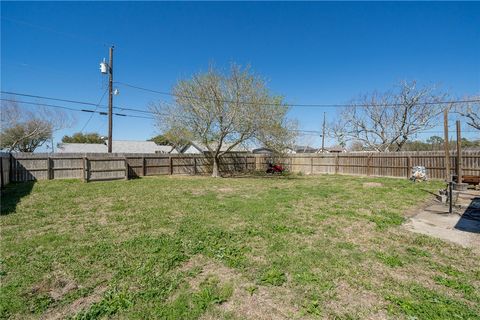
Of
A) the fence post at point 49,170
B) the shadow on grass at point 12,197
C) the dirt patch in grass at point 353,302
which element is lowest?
the dirt patch in grass at point 353,302

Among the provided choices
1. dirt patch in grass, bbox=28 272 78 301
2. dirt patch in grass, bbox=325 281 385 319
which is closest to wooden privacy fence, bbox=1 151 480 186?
dirt patch in grass, bbox=28 272 78 301

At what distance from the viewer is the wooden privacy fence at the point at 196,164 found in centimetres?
1153

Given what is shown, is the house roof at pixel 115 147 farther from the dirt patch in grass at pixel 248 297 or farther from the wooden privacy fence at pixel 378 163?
the dirt patch in grass at pixel 248 297

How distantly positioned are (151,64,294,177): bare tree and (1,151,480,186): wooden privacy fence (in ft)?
8.23

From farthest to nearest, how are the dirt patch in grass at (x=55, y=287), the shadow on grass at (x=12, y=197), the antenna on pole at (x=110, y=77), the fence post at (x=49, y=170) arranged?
the antenna on pole at (x=110, y=77) → the fence post at (x=49, y=170) → the shadow on grass at (x=12, y=197) → the dirt patch in grass at (x=55, y=287)

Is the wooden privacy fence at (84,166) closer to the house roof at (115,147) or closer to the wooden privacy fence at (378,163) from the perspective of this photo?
the wooden privacy fence at (378,163)

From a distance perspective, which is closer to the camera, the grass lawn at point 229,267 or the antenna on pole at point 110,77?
the grass lawn at point 229,267

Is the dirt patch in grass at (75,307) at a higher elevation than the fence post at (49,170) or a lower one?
lower

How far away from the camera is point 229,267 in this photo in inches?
127

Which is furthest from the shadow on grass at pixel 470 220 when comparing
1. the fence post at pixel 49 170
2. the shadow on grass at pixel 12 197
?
the fence post at pixel 49 170

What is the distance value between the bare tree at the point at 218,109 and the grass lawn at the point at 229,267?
363 inches

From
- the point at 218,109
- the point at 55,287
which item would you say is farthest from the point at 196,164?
the point at 55,287

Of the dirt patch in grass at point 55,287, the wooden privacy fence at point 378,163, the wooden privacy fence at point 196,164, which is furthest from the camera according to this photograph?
the wooden privacy fence at point 378,163

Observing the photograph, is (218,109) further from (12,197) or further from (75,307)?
(75,307)
